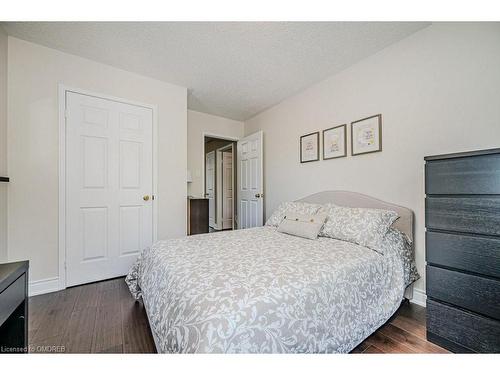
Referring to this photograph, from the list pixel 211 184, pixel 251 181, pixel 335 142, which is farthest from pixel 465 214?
pixel 211 184

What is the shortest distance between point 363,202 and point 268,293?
1745mm

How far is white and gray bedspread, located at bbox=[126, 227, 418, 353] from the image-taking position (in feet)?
2.90

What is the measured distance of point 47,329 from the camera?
1.55 metres

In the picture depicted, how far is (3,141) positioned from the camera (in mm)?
1933

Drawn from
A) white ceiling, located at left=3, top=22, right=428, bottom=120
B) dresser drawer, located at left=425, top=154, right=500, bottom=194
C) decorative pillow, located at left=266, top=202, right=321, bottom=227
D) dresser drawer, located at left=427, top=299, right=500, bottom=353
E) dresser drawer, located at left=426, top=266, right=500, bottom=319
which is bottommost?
dresser drawer, located at left=427, top=299, right=500, bottom=353

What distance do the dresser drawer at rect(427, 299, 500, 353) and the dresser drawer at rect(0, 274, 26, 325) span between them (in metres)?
2.11

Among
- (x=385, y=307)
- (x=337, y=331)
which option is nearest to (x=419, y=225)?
(x=385, y=307)

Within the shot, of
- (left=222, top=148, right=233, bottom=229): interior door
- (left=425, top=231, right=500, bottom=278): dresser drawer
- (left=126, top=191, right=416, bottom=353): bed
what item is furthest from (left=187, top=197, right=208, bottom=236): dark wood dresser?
(left=425, top=231, right=500, bottom=278): dresser drawer

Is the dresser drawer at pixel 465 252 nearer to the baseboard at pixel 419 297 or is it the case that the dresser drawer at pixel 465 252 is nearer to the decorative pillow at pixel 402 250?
the decorative pillow at pixel 402 250

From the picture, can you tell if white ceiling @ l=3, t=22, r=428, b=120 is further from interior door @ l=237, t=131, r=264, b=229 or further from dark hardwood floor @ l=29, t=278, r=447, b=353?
dark hardwood floor @ l=29, t=278, r=447, b=353

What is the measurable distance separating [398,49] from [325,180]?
148cm
